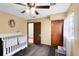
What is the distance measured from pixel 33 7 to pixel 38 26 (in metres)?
0.34

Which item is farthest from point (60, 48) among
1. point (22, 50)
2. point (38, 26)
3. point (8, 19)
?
point (8, 19)

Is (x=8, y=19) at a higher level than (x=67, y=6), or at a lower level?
lower

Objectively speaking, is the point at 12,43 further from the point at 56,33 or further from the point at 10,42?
the point at 56,33

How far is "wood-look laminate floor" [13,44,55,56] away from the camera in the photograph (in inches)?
62.1

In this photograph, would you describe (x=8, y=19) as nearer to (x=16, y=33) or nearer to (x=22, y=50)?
(x=16, y=33)

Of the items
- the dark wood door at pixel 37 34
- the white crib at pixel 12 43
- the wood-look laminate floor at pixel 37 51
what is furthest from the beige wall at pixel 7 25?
the wood-look laminate floor at pixel 37 51

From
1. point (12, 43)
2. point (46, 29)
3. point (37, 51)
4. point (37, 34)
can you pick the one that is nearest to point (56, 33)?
point (46, 29)

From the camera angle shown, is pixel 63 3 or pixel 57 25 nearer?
pixel 63 3

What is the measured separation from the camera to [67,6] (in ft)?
5.04

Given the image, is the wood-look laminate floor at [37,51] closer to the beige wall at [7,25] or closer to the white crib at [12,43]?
the white crib at [12,43]

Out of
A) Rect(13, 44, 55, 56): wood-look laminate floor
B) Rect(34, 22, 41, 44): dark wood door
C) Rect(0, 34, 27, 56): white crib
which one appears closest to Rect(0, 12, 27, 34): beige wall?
Rect(0, 34, 27, 56): white crib

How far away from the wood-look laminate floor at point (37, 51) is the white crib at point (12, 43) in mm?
83

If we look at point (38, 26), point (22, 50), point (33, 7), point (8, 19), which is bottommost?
point (22, 50)

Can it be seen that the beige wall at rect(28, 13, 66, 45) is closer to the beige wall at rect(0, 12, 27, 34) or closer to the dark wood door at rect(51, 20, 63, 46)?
the dark wood door at rect(51, 20, 63, 46)
